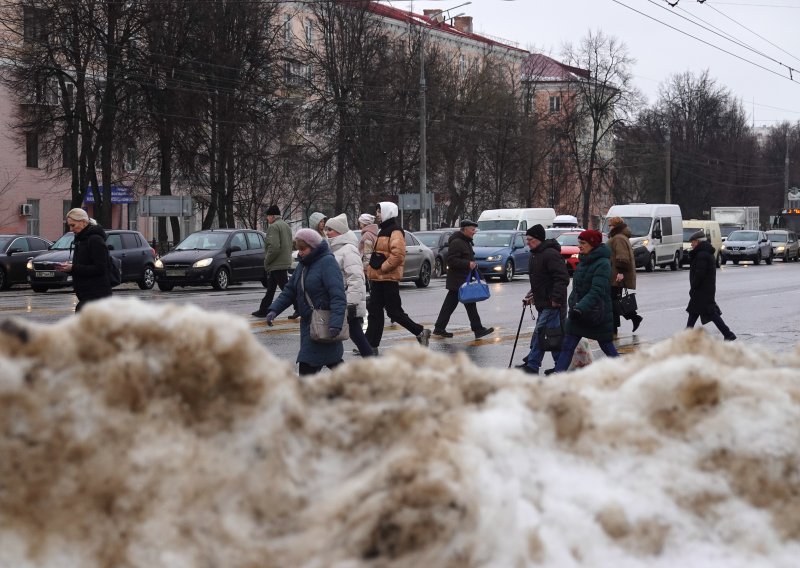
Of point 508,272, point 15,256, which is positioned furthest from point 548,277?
point 508,272

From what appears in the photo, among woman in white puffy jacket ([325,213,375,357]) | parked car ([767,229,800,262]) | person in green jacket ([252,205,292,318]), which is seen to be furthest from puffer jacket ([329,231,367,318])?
parked car ([767,229,800,262])

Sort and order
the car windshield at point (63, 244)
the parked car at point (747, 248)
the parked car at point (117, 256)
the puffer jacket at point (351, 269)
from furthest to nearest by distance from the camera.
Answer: the parked car at point (747, 248)
the car windshield at point (63, 244)
the parked car at point (117, 256)
the puffer jacket at point (351, 269)

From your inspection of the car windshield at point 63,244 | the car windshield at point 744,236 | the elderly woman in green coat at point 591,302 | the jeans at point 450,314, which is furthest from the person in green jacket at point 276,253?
the car windshield at point 744,236

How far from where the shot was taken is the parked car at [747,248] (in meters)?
55.5

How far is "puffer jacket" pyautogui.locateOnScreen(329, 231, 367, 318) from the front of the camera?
12.1 metres

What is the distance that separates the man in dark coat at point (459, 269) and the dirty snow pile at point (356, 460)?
12106 mm

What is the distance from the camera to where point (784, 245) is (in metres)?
63.0

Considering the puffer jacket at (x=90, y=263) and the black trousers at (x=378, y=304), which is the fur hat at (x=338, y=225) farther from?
the puffer jacket at (x=90, y=263)

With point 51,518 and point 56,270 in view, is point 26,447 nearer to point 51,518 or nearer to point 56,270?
point 51,518

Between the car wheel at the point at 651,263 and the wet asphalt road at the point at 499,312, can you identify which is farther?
Result: the car wheel at the point at 651,263

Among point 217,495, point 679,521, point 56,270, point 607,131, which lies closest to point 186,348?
point 217,495

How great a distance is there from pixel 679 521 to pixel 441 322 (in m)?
12.7

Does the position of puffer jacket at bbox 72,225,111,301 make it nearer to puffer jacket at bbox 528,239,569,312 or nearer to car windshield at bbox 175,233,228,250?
puffer jacket at bbox 528,239,569,312

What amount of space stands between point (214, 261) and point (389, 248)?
15.8m
